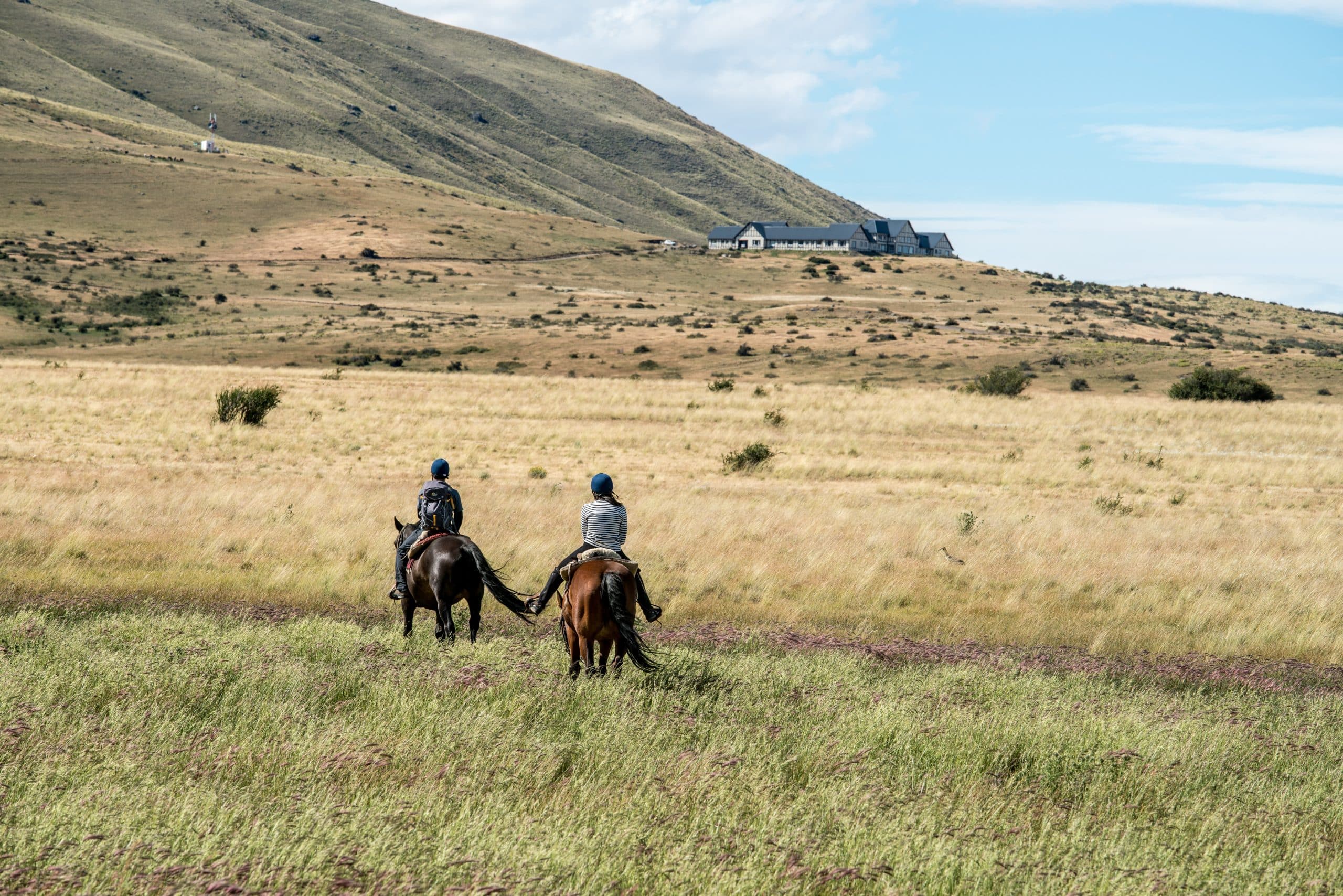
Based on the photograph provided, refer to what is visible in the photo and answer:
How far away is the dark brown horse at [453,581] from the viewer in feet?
37.0

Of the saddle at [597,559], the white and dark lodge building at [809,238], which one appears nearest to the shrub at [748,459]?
the saddle at [597,559]

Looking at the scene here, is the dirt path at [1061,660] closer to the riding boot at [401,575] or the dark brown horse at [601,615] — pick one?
the dark brown horse at [601,615]

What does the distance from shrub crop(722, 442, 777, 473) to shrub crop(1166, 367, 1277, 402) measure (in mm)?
31477

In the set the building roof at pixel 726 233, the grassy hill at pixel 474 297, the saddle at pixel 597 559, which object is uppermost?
the building roof at pixel 726 233

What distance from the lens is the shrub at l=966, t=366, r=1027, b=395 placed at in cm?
5516

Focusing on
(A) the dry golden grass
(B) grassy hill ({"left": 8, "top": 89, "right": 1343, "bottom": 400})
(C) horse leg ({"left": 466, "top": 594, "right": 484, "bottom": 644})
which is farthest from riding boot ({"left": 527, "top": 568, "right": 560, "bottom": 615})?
(B) grassy hill ({"left": 8, "top": 89, "right": 1343, "bottom": 400})

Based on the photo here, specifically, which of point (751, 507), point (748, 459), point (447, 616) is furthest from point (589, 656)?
point (748, 459)

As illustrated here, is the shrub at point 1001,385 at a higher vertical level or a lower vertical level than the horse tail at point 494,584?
higher

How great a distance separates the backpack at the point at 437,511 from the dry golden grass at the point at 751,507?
2.65m

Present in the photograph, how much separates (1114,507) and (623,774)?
772 inches

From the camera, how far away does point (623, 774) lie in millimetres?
7402

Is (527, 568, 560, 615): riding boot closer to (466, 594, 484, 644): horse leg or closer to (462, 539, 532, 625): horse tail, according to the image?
(462, 539, 532, 625): horse tail

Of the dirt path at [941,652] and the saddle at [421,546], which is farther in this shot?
the saddle at [421,546]

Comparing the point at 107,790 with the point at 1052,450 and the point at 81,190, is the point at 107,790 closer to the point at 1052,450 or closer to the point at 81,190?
the point at 1052,450
